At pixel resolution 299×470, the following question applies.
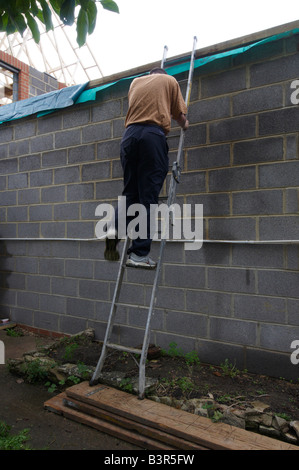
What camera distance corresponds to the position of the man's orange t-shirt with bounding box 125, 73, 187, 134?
9.16 feet

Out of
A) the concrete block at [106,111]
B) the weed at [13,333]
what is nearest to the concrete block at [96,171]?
the concrete block at [106,111]

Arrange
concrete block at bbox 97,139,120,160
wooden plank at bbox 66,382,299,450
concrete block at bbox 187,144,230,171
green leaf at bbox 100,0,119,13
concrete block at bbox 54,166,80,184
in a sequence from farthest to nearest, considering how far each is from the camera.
A: concrete block at bbox 54,166,80,184 < concrete block at bbox 97,139,120,160 < concrete block at bbox 187,144,230,171 < green leaf at bbox 100,0,119,13 < wooden plank at bbox 66,382,299,450

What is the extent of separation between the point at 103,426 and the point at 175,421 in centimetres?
49

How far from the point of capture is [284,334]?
9.72 ft

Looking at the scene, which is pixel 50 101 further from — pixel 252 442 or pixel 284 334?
pixel 252 442

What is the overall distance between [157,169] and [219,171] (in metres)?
0.79

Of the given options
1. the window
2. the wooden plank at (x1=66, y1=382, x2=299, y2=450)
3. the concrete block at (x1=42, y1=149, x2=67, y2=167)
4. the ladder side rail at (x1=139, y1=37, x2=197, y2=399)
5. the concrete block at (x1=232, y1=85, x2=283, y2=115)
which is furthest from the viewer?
the window

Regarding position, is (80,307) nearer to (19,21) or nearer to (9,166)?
(9,166)

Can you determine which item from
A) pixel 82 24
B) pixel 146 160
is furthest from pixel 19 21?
pixel 146 160

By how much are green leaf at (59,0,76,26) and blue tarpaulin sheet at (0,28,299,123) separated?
57.7 inches

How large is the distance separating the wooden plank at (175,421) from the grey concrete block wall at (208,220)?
713mm

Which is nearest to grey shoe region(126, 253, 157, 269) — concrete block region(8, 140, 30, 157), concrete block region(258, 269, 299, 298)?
concrete block region(258, 269, 299, 298)

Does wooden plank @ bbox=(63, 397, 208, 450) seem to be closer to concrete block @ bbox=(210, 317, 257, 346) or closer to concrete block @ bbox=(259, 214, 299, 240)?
concrete block @ bbox=(210, 317, 257, 346)

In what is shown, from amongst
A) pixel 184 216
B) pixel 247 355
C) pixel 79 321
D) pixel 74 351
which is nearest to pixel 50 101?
pixel 184 216
